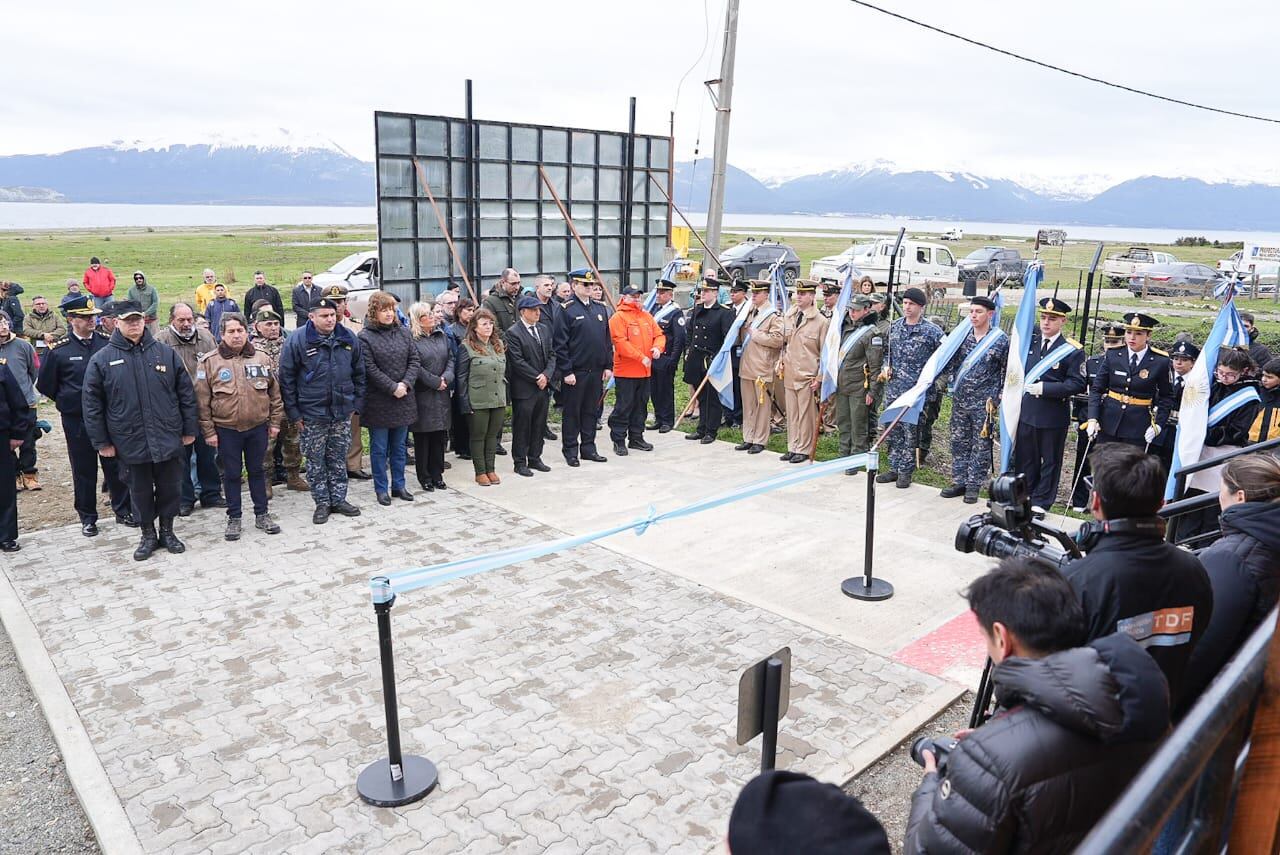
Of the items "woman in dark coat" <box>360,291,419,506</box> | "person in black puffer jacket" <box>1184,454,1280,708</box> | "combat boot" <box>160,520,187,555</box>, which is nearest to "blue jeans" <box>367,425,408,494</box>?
"woman in dark coat" <box>360,291,419,506</box>

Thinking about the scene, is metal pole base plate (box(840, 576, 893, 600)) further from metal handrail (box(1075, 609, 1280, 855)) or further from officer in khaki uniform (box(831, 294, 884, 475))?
metal handrail (box(1075, 609, 1280, 855))

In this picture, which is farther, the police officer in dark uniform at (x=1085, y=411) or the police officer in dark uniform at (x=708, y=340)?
the police officer in dark uniform at (x=708, y=340)

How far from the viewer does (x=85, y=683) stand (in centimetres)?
506

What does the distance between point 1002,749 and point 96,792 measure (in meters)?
4.03

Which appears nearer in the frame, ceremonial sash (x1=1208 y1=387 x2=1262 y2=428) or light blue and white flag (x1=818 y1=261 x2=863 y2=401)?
ceremonial sash (x1=1208 y1=387 x2=1262 y2=428)

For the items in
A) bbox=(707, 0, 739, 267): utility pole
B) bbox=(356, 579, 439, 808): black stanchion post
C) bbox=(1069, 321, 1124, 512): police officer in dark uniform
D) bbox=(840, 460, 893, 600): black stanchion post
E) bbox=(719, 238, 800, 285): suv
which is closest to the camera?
bbox=(356, 579, 439, 808): black stanchion post

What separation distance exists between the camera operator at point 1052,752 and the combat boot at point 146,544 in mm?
6525

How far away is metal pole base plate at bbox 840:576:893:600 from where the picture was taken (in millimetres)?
6273

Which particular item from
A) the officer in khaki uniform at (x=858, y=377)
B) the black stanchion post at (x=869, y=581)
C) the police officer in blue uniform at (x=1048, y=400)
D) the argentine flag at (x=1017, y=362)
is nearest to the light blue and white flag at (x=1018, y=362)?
the argentine flag at (x=1017, y=362)

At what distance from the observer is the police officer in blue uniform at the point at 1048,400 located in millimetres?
7934

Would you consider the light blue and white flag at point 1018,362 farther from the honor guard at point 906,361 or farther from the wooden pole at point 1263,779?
the wooden pole at point 1263,779

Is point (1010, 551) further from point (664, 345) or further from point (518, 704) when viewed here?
point (664, 345)

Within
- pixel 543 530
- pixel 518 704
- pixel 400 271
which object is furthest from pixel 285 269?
pixel 518 704

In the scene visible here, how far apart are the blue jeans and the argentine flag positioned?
5.49m
